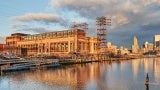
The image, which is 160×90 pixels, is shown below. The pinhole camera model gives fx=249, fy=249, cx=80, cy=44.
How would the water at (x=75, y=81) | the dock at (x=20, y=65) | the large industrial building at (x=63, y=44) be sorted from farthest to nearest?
the large industrial building at (x=63, y=44)
the dock at (x=20, y=65)
the water at (x=75, y=81)

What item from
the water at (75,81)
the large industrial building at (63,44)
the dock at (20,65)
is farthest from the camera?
the large industrial building at (63,44)

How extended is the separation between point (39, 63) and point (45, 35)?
10470cm

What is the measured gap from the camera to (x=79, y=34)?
172 m

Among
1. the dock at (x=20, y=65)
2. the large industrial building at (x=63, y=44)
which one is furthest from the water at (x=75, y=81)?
the large industrial building at (x=63, y=44)

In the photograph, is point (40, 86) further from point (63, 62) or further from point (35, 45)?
point (35, 45)

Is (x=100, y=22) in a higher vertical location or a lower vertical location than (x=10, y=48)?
higher

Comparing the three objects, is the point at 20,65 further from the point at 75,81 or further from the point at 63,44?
the point at 63,44

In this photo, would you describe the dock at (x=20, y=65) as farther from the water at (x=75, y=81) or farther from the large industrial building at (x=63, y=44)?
the large industrial building at (x=63, y=44)

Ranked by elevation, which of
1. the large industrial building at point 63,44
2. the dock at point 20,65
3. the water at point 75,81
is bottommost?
the water at point 75,81

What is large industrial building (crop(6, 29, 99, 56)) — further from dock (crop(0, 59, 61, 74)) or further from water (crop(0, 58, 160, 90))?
water (crop(0, 58, 160, 90))

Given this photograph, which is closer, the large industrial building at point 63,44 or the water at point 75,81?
the water at point 75,81

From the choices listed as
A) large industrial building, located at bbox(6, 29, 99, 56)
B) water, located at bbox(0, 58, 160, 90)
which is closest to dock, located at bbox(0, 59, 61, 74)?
water, located at bbox(0, 58, 160, 90)

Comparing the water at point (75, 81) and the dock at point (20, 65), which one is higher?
the dock at point (20, 65)

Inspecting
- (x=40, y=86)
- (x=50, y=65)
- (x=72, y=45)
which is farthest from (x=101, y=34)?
(x=40, y=86)
